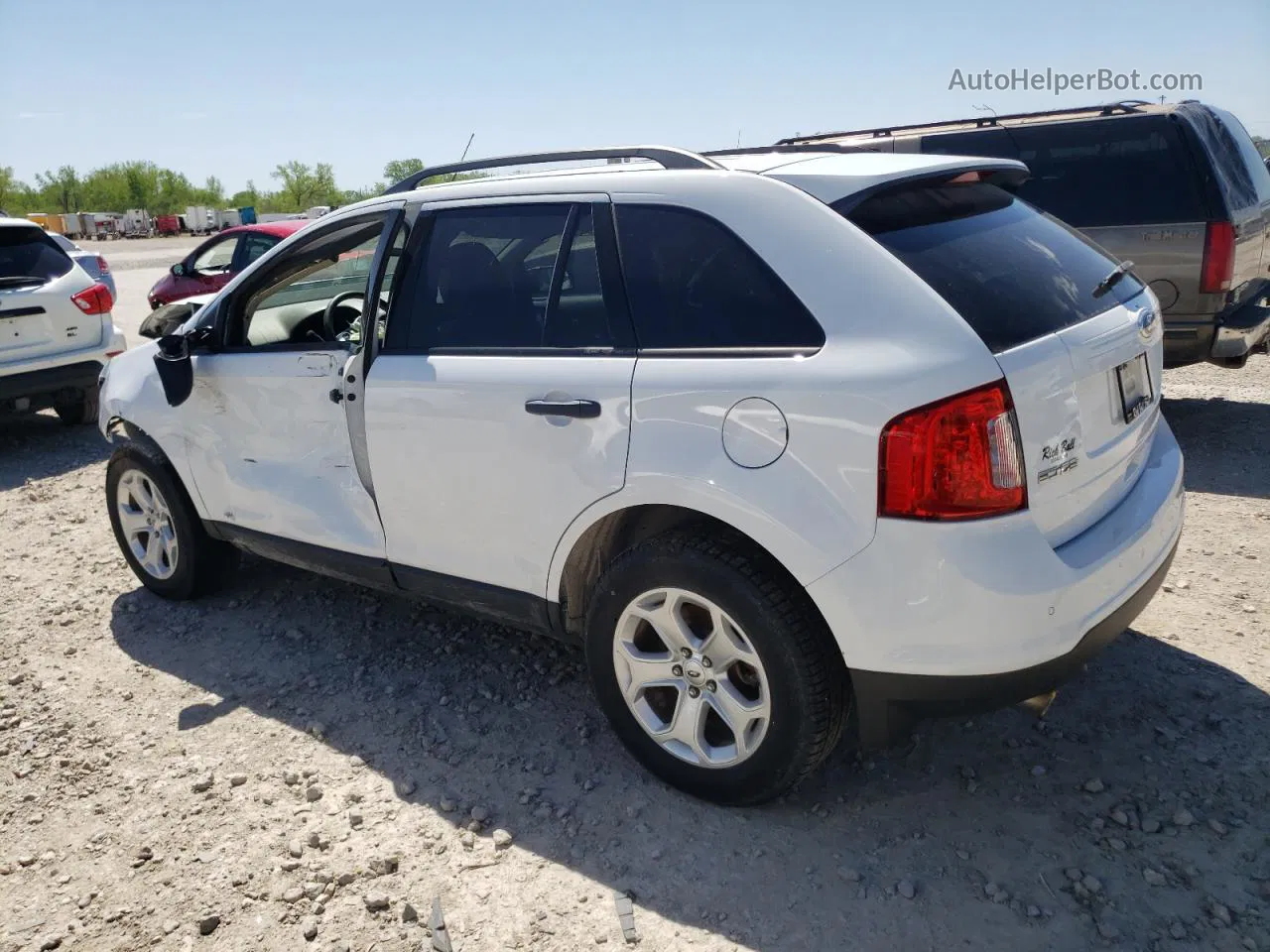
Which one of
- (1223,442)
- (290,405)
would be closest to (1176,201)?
(1223,442)

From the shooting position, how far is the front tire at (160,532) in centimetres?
454

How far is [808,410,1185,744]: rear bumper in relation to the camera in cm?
240

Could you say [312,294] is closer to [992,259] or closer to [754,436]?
[754,436]

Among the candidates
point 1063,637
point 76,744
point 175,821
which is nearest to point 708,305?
point 1063,637

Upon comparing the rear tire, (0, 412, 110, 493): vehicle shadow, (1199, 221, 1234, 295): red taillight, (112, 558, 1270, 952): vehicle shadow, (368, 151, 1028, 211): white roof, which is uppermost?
(368, 151, 1028, 211): white roof

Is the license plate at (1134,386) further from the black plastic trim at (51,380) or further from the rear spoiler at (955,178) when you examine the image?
the black plastic trim at (51,380)

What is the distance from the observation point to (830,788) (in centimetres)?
306

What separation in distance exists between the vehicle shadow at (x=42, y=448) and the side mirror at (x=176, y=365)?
374 centimetres

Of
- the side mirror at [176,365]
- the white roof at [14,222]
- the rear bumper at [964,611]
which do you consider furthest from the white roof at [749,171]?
the white roof at [14,222]

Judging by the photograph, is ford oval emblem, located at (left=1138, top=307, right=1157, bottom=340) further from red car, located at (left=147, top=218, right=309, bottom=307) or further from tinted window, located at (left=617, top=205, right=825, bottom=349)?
red car, located at (left=147, top=218, right=309, bottom=307)

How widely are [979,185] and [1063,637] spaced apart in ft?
4.88

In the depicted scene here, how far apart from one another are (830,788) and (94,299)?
7.39 meters

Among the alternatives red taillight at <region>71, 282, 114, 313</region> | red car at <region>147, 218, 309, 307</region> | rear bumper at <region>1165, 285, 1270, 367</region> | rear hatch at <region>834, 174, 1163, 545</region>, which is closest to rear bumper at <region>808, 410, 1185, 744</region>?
rear hatch at <region>834, 174, 1163, 545</region>

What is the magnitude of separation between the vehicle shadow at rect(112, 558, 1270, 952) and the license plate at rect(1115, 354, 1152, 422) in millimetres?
1058
